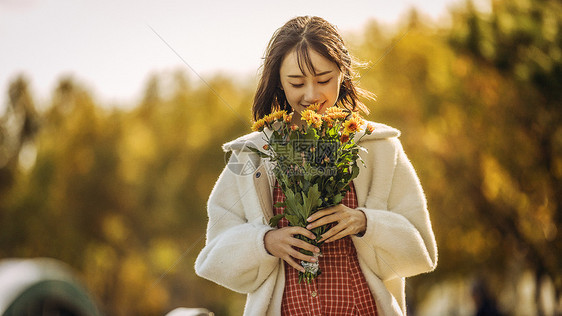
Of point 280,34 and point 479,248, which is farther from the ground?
point 280,34

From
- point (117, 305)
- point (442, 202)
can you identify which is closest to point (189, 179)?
point (117, 305)

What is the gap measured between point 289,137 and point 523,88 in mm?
14117

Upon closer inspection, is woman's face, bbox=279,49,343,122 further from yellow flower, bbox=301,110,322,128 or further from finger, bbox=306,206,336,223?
finger, bbox=306,206,336,223

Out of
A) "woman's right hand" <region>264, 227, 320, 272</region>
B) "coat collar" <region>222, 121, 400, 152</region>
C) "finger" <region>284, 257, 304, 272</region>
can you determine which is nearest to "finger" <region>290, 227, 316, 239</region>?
"woman's right hand" <region>264, 227, 320, 272</region>

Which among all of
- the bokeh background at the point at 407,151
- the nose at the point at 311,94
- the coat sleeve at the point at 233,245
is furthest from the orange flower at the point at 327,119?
the bokeh background at the point at 407,151

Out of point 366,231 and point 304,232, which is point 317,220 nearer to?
point 304,232

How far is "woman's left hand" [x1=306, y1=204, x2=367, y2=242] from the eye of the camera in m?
3.23

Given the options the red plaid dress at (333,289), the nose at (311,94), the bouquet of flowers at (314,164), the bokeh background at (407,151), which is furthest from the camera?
the bokeh background at (407,151)

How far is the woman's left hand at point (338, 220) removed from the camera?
3229mm

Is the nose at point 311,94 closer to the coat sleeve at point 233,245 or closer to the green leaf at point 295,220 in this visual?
the coat sleeve at point 233,245

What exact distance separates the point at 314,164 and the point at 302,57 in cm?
63

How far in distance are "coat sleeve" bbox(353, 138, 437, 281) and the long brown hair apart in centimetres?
36

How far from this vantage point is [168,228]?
1161 inches

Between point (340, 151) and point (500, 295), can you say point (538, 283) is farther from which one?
point (340, 151)
